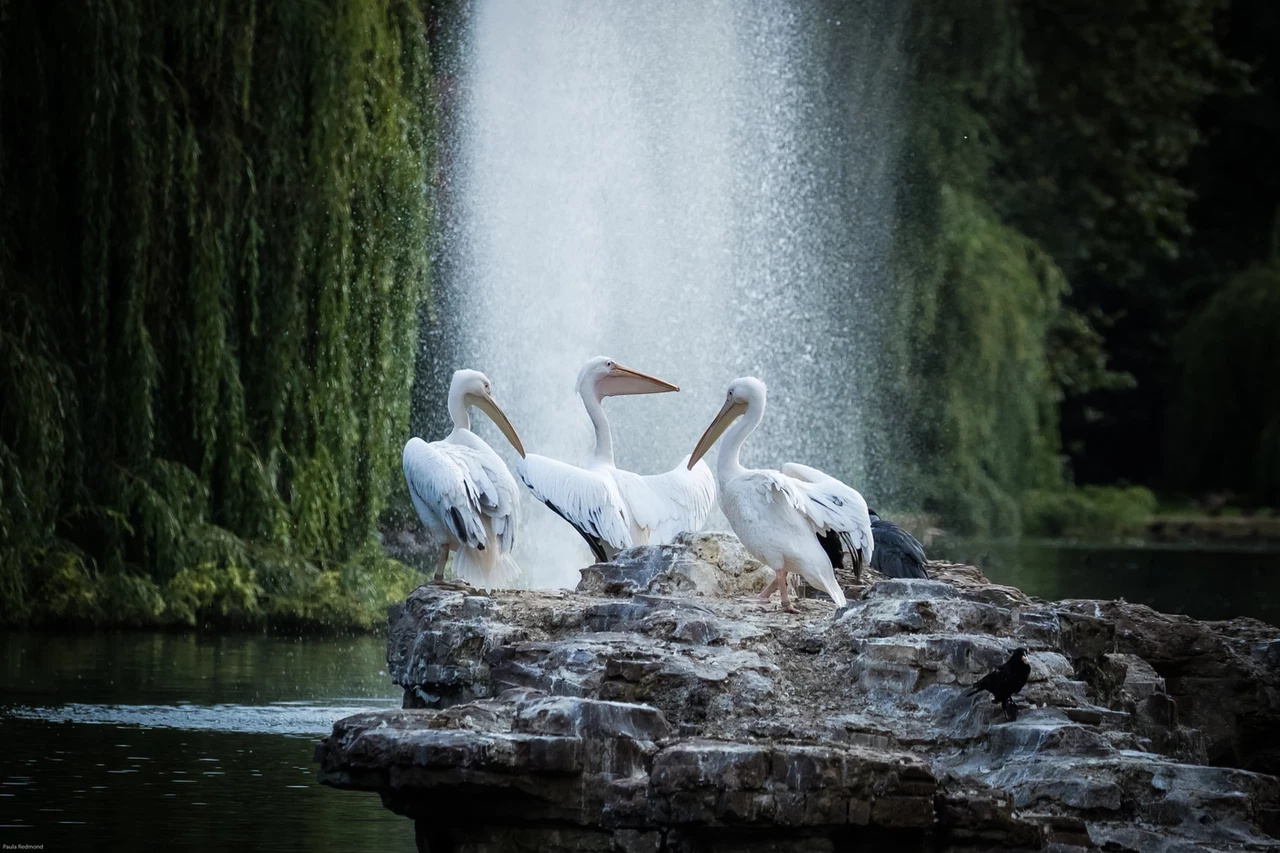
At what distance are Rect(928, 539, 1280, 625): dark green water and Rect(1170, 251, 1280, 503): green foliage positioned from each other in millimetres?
5196

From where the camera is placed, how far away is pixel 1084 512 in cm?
3328

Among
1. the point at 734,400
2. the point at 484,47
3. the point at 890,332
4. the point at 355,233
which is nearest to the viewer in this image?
the point at 734,400

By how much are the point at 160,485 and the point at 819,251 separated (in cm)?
1128

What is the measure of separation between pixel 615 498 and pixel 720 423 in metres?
0.63

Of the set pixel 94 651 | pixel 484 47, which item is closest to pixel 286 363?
pixel 94 651

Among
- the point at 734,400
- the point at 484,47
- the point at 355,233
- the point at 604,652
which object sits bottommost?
the point at 604,652

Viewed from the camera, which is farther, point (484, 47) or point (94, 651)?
point (484, 47)

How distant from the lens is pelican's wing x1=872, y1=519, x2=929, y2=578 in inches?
409

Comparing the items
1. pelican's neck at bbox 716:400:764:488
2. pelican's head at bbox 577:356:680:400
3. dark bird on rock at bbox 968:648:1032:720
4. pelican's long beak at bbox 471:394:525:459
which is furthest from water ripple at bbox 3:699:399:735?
dark bird on rock at bbox 968:648:1032:720

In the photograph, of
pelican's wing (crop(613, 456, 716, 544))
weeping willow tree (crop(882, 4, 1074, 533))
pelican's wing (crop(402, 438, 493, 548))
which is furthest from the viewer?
weeping willow tree (crop(882, 4, 1074, 533))

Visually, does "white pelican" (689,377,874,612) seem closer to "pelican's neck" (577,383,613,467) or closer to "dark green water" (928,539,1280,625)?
"pelican's neck" (577,383,613,467)

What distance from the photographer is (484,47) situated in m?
18.7

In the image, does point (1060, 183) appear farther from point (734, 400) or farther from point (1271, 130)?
point (734, 400)

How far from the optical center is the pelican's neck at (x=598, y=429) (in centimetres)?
1073
